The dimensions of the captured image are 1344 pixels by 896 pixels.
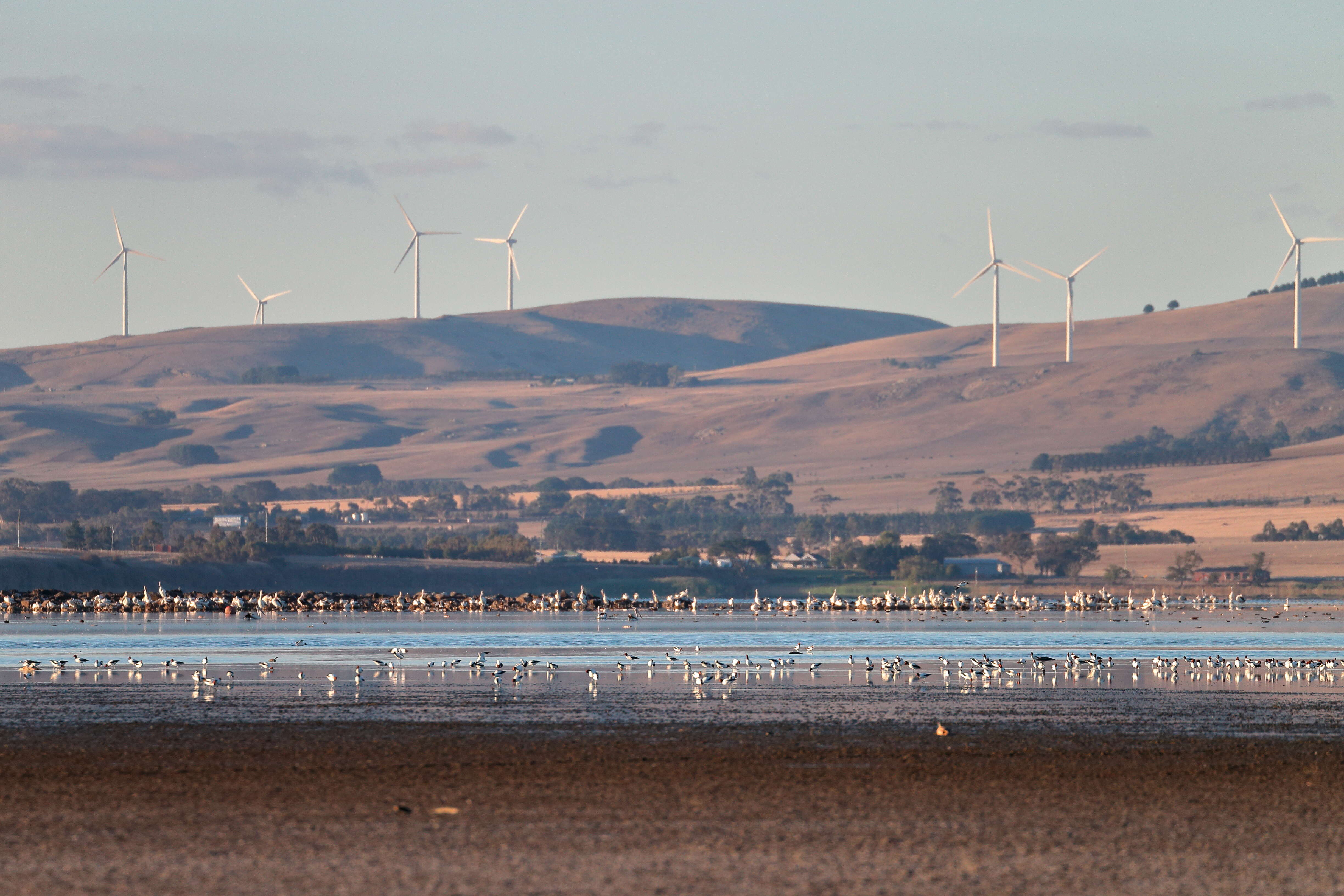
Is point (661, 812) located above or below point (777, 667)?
above

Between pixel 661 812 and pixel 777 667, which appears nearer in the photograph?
pixel 661 812

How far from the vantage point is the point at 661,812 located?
26.7m

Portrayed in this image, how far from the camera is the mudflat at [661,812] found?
72.1 feet

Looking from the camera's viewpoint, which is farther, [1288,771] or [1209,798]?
[1288,771]

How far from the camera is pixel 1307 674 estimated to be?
57.9m

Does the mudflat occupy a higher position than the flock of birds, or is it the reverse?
the mudflat

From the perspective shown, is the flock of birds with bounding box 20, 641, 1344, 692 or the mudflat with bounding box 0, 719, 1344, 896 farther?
the flock of birds with bounding box 20, 641, 1344, 692

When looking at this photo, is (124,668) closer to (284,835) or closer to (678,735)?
(678,735)

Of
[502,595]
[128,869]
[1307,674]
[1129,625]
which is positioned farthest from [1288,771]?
[502,595]

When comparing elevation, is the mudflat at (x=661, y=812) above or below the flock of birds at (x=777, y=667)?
above

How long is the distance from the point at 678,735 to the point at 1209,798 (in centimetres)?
1158

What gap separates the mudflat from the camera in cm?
2198

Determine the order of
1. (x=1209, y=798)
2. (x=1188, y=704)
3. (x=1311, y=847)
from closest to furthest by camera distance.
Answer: (x=1311, y=847)
(x=1209, y=798)
(x=1188, y=704)

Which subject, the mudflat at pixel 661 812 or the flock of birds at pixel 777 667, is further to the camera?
the flock of birds at pixel 777 667
